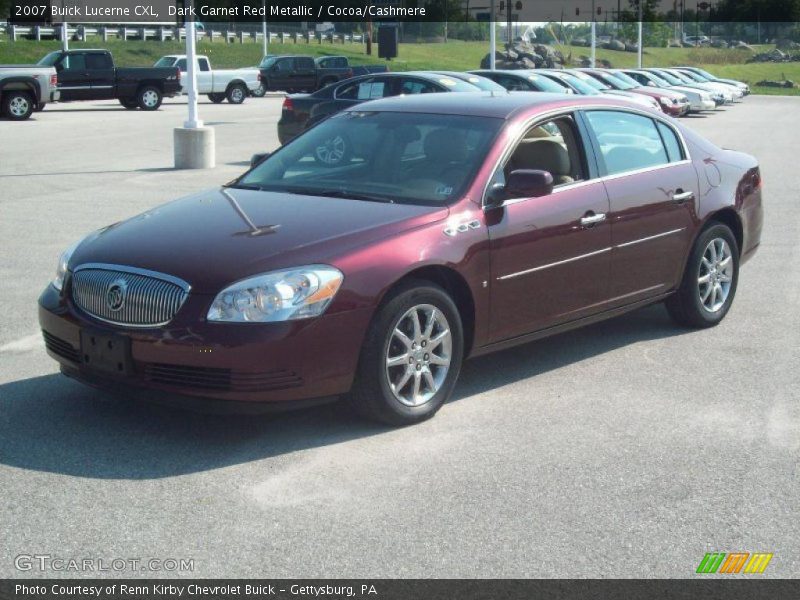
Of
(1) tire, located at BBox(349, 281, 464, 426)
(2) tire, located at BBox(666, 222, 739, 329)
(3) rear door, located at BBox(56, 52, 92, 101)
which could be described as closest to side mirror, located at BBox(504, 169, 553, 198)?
(1) tire, located at BBox(349, 281, 464, 426)

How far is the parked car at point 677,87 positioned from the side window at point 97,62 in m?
16.5

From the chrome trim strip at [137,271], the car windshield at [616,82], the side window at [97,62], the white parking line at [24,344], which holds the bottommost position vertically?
the white parking line at [24,344]

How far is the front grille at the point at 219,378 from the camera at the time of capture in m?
5.34

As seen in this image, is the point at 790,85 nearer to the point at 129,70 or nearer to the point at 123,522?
the point at 129,70

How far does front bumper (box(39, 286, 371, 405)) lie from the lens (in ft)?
17.4

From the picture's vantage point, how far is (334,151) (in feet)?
23.0

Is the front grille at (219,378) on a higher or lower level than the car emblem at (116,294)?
lower

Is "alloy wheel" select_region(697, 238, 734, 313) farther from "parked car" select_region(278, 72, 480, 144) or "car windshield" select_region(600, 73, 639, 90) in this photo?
"car windshield" select_region(600, 73, 639, 90)

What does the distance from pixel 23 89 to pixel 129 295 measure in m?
26.8

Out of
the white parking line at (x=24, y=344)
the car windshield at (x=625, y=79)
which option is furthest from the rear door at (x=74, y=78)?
the white parking line at (x=24, y=344)

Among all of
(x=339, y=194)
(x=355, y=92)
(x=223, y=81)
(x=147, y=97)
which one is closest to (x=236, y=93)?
(x=223, y=81)

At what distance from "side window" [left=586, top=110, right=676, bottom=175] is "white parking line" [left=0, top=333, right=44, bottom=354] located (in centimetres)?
369

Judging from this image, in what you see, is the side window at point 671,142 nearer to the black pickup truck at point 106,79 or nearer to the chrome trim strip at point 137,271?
the chrome trim strip at point 137,271
